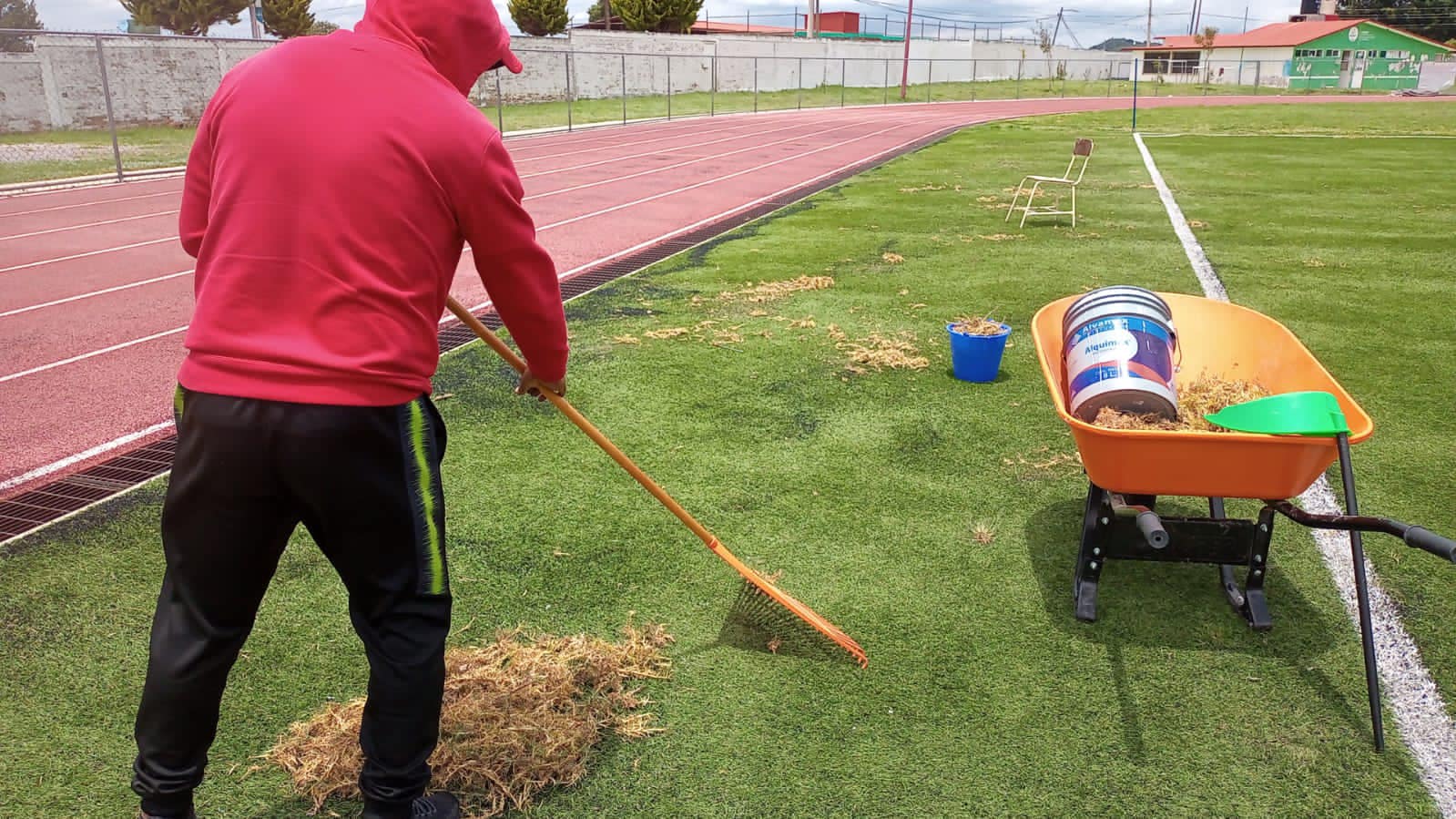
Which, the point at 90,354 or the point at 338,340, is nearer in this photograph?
the point at 338,340

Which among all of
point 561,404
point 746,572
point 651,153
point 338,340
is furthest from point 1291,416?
point 651,153

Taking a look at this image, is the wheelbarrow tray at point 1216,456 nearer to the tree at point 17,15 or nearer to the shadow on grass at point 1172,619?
the shadow on grass at point 1172,619

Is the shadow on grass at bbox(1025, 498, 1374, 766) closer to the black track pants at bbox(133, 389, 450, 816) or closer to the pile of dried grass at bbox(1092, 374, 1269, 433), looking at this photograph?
the pile of dried grass at bbox(1092, 374, 1269, 433)

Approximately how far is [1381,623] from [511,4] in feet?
164

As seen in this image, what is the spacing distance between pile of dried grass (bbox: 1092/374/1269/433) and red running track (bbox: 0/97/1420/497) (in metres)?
4.79

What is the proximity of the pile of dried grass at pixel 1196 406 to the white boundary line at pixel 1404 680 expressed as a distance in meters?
0.76

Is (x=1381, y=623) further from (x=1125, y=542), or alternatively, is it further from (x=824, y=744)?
(x=824, y=744)

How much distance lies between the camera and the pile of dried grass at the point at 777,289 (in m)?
7.91

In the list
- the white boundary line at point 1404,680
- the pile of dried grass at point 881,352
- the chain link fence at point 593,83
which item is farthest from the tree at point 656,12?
the white boundary line at point 1404,680

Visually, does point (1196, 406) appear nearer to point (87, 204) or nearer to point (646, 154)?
point (87, 204)

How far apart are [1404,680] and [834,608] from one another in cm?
181

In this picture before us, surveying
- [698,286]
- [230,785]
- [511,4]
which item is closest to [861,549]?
[230,785]

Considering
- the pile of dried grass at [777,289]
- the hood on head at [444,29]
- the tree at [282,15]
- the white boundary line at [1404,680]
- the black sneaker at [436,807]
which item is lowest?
the white boundary line at [1404,680]

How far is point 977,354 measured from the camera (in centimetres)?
565
